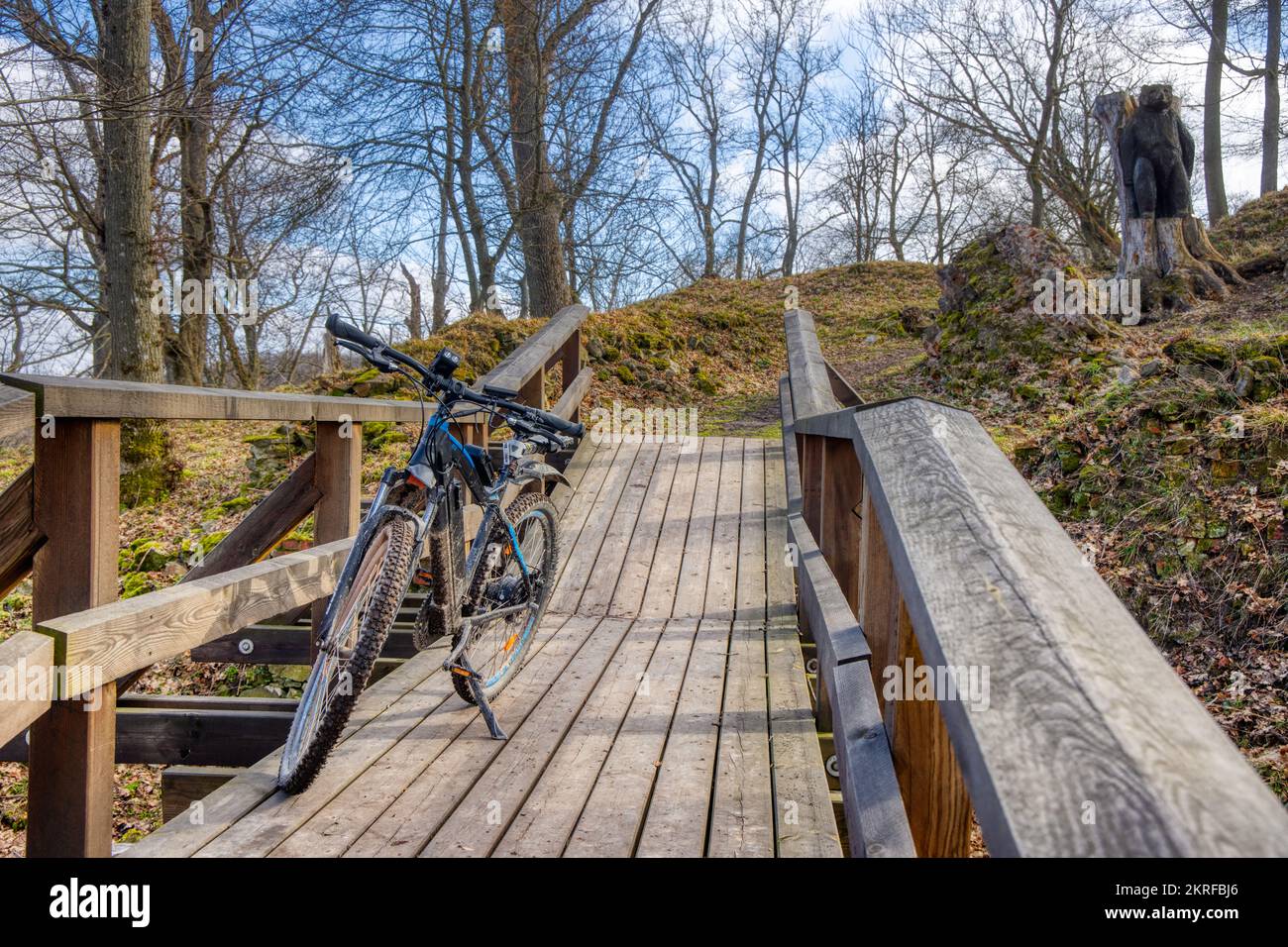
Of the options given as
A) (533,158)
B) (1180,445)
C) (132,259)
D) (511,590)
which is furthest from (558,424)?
(533,158)

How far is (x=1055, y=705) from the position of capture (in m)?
0.85

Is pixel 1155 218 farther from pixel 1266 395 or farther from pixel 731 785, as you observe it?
pixel 731 785

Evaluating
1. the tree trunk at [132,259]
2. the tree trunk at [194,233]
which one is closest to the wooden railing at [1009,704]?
the tree trunk at [132,259]

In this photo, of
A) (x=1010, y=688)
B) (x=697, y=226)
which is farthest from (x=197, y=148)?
(x=697, y=226)

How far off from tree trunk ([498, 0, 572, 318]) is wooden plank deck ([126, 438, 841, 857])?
309 inches

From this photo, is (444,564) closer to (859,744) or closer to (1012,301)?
(859,744)

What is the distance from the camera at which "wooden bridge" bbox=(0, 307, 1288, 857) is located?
0.83 metres

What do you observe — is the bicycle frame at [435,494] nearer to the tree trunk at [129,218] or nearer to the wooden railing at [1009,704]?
the wooden railing at [1009,704]

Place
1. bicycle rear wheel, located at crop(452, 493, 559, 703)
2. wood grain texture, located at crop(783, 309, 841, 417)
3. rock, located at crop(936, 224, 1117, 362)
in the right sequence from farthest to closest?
rock, located at crop(936, 224, 1117, 362), wood grain texture, located at crop(783, 309, 841, 417), bicycle rear wheel, located at crop(452, 493, 559, 703)

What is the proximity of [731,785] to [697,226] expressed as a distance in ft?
85.3

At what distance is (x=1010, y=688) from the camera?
2.93ft

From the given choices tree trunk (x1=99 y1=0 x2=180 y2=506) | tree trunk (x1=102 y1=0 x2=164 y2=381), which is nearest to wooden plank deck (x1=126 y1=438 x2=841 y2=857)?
tree trunk (x1=99 y1=0 x2=180 y2=506)

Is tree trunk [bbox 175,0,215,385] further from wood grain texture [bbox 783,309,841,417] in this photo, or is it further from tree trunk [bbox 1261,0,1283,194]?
tree trunk [bbox 1261,0,1283,194]

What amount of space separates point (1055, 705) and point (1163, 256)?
37.8ft
